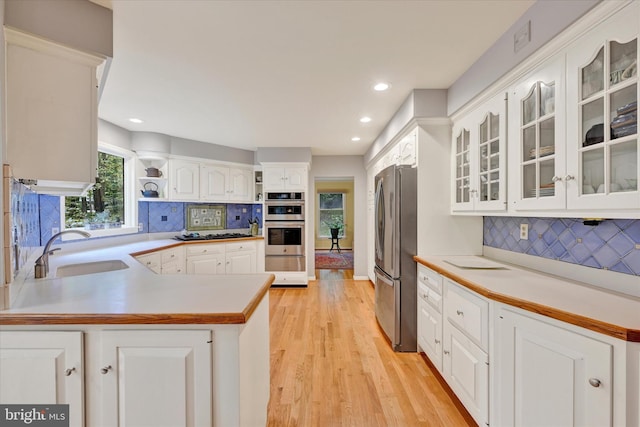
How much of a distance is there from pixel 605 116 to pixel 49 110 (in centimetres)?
258

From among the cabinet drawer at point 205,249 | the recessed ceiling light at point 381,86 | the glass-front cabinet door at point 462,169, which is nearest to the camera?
the glass-front cabinet door at point 462,169

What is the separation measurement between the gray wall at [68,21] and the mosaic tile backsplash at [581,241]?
115 inches

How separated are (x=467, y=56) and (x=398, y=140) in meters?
1.28

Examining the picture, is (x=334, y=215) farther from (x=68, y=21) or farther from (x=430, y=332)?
(x=68, y=21)

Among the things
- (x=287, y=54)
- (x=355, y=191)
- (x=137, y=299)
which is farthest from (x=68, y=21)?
(x=355, y=191)

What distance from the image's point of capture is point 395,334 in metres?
2.67

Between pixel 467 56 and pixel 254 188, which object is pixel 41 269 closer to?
pixel 467 56

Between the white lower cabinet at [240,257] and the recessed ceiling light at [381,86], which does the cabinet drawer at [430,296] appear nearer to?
the recessed ceiling light at [381,86]

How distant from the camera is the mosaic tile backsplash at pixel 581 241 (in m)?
1.43

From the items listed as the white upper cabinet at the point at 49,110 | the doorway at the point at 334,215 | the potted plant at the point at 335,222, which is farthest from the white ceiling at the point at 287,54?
the potted plant at the point at 335,222

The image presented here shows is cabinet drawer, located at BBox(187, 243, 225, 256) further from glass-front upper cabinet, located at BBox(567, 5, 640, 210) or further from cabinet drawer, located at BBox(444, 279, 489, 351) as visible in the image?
glass-front upper cabinet, located at BBox(567, 5, 640, 210)

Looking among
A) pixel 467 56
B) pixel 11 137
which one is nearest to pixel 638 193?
pixel 467 56

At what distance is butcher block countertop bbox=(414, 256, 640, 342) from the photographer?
3.50 ft

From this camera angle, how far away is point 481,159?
7.22 ft
